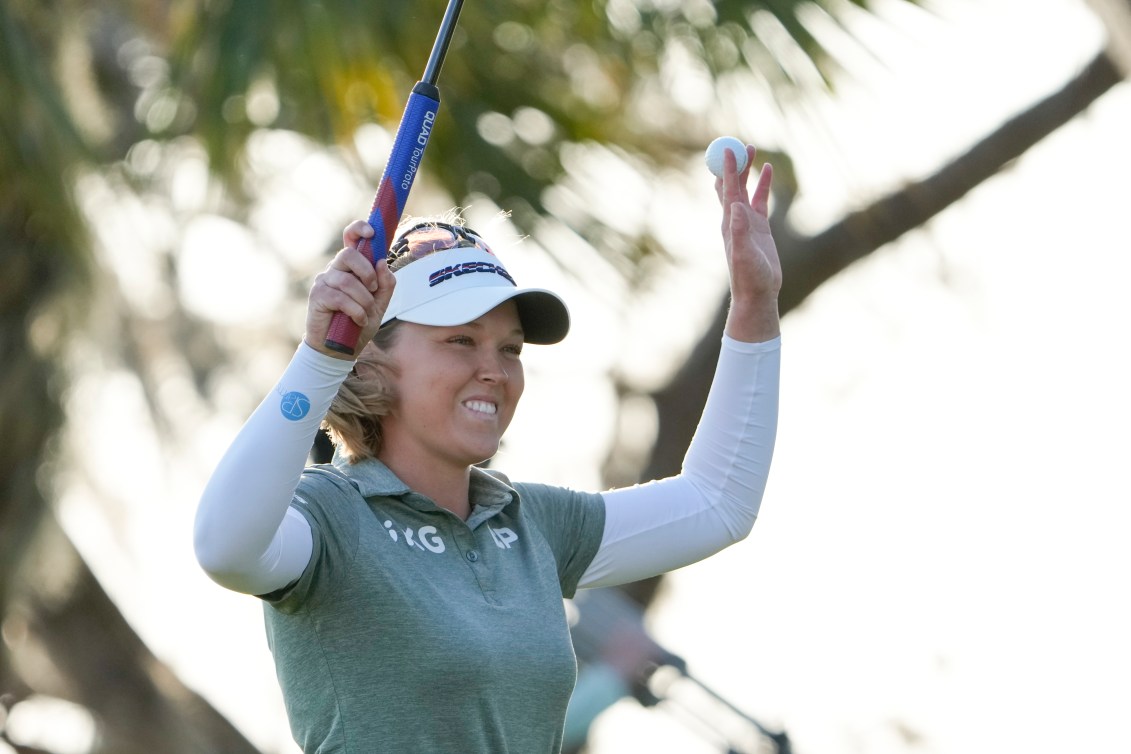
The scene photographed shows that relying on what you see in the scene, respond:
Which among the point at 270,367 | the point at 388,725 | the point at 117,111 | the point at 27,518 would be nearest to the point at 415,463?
the point at 388,725

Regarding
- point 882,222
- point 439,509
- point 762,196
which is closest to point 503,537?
point 439,509

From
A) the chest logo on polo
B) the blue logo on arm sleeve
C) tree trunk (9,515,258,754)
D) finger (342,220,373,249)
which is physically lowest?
tree trunk (9,515,258,754)

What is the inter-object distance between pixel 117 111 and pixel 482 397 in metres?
3.31

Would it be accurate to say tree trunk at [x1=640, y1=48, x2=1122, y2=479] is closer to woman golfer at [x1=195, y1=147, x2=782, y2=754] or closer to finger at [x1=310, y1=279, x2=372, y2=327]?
woman golfer at [x1=195, y1=147, x2=782, y2=754]

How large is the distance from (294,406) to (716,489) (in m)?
0.90

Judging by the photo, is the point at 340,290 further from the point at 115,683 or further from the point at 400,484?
the point at 115,683

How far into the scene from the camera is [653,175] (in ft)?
16.1

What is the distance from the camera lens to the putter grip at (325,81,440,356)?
7.01ft

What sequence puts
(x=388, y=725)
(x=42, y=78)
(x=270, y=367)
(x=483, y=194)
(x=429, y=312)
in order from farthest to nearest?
(x=270, y=367) → (x=483, y=194) → (x=42, y=78) → (x=429, y=312) → (x=388, y=725)

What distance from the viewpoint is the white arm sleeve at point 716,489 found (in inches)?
110

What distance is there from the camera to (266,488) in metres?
2.08

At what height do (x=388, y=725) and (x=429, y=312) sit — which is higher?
(x=429, y=312)

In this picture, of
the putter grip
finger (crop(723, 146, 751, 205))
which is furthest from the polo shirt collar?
finger (crop(723, 146, 751, 205))

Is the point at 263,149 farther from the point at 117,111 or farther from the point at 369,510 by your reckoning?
the point at 369,510
